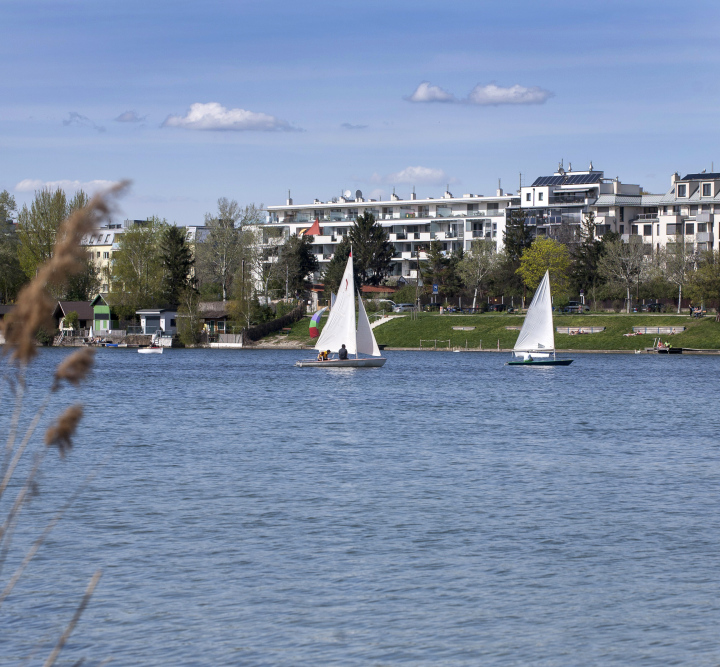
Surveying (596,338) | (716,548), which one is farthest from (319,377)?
(716,548)

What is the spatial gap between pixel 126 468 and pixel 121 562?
12.0 m

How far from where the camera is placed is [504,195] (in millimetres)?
175500

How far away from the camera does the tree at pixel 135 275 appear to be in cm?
12900

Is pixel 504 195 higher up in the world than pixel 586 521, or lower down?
higher up

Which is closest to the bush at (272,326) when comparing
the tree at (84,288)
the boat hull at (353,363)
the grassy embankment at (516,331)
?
the grassy embankment at (516,331)

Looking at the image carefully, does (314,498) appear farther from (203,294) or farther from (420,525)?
(203,294)

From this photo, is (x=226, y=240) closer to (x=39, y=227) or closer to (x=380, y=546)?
(x=39, y=227)

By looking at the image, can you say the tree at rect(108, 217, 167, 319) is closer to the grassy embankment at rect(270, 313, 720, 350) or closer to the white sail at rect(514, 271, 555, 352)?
the grassy embankment at rect(270, 313, 720, 350)

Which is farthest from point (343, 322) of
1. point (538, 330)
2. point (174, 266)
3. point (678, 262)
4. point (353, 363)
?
point (174, 266)

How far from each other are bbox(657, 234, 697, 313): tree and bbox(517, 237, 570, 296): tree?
12.5 m

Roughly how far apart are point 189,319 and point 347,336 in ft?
168

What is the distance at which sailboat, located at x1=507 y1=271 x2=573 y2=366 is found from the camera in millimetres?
83312

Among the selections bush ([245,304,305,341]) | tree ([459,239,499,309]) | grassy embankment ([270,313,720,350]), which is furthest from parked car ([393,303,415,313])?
bush ([245,304,305,341])

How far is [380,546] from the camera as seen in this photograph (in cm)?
1928
